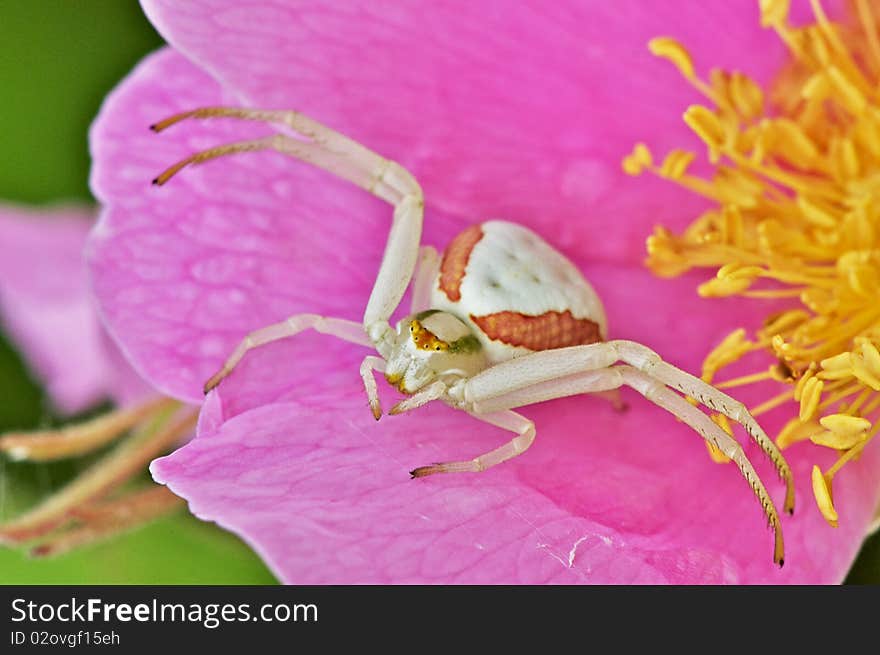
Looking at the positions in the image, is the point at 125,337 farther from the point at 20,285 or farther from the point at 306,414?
the point at 20,285

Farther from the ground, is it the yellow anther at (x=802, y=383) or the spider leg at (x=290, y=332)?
the yellow anther at (x=802, y=383)

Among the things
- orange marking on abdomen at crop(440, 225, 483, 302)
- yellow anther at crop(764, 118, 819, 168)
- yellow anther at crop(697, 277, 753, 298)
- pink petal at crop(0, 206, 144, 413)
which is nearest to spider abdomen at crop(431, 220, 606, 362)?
orange marking on abdomen at crop(440, 225, 483, 302)

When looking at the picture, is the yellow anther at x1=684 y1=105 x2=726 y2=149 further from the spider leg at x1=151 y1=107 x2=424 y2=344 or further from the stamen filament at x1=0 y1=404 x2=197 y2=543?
the stamen filament at x1=0 y1=404 x2=197 y2=543

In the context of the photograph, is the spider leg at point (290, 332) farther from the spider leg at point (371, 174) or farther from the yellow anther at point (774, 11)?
the yellow anther at point (774, 11)

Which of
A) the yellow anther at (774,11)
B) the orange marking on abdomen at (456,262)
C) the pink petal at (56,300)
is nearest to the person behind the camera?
the orange marking on abdomen at (456,262)

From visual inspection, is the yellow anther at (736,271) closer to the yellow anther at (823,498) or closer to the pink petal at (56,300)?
the yellow anther at (823,498)

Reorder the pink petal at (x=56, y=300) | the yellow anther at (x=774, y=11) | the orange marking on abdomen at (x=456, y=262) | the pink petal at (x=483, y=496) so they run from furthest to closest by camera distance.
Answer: the pink petal at (x=56, y=300) < the yellow anther at (x=774, y=11) < the orange marking on abdomen at (x=456, y=262) < the pink petal at (x=483, y=496)

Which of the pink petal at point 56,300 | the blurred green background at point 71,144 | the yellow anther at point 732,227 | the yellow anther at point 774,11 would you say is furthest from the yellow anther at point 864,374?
the pink petal at point 56,300

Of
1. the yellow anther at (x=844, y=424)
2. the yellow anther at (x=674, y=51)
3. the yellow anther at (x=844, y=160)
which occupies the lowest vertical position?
the yellow anther at (x=844, y=424)

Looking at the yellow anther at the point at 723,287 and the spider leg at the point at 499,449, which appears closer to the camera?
the spider leg at the point at 499,449

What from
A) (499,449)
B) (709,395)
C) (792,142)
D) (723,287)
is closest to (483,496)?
(499,449)
